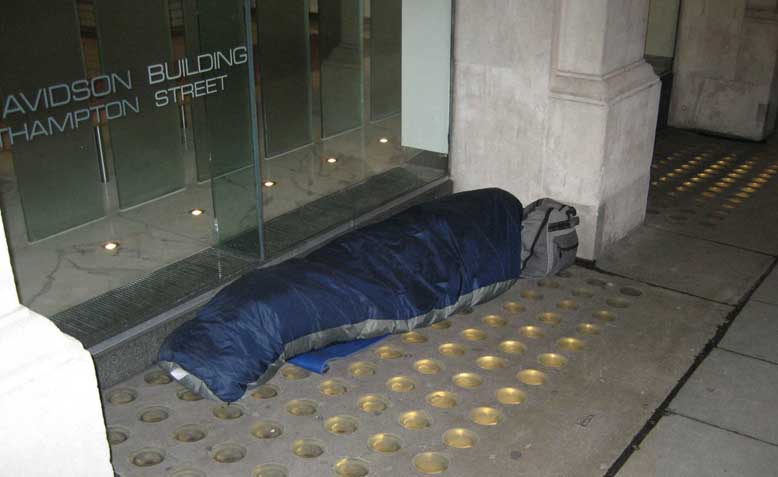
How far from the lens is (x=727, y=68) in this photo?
8438 mm

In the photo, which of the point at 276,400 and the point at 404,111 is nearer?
the point at 276,400

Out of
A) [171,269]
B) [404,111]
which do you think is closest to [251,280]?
[171,269]

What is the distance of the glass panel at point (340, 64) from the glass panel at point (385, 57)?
0.16 metres

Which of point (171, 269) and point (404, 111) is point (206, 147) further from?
point (404, 111)

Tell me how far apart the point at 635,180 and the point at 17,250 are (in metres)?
3.97

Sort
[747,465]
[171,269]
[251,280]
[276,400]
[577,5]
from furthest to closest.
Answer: [577,5] → [171,269] → [251,280] → [276,400] → [747,465]

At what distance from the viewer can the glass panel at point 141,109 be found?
443 cm

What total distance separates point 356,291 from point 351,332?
0.22m

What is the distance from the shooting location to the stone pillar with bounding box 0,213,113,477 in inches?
102

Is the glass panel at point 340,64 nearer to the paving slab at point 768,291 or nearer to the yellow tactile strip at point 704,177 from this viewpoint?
the yellow tactile strip at point 704,177

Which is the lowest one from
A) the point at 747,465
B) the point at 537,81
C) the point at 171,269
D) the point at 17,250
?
the point at 747,465

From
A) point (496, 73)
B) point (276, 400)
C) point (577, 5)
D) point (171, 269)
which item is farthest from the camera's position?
point (496, 73)

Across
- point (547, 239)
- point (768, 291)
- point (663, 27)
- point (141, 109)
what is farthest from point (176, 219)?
point (663, 27)

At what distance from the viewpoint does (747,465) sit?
3.98 m
